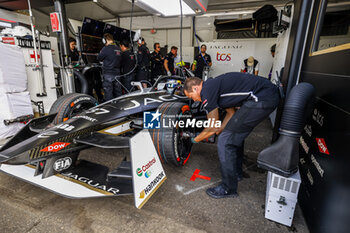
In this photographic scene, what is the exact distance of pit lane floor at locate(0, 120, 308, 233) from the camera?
1.57 metres

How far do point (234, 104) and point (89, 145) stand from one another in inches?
60.8

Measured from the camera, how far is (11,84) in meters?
3.36

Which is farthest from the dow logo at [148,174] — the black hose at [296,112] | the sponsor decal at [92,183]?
the black hose at [296,112]

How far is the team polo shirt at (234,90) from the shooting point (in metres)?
1.83

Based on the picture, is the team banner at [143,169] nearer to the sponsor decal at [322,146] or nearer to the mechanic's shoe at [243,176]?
the mechanic's shoe at [243,176]

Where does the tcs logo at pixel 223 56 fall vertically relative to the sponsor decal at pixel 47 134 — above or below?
Result: above

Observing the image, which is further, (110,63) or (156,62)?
(156,62)

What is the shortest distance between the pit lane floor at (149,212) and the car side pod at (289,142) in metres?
0.58

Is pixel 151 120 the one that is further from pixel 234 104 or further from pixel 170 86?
pixel 170 86

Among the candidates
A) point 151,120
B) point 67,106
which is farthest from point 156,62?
point 151,120

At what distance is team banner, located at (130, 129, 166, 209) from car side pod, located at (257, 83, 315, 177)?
2.95 ft

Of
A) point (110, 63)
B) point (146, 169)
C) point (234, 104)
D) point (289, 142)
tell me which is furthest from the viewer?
point (110, 63)

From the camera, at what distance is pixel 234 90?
186 centimetres

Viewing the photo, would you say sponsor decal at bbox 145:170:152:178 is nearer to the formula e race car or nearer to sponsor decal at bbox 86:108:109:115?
the formula e race car
